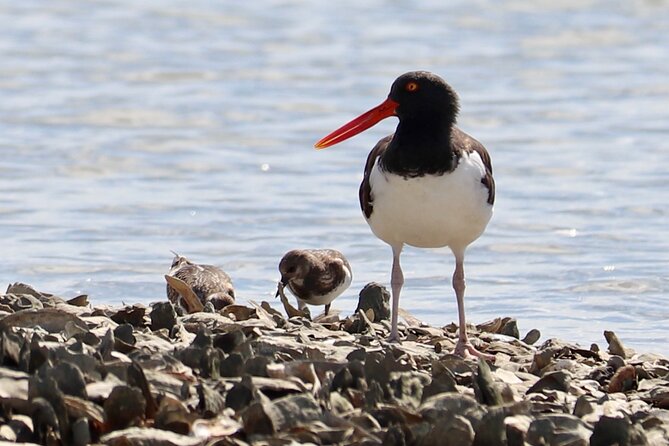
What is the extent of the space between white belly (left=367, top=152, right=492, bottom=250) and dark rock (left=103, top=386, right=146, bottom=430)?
240cm

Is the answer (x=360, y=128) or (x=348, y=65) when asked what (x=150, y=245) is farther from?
(x=348, y=65)

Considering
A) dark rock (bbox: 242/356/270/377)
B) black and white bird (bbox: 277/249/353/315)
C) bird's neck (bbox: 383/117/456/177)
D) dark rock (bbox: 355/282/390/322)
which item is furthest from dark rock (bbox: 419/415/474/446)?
black and white bird (bbox: 277/249/353/315)

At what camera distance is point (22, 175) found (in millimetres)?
12516

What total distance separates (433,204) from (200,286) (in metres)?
1.85

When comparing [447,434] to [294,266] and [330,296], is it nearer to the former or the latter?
[330,296]

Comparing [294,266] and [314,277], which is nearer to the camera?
[314,277]

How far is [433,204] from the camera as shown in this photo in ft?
23.0

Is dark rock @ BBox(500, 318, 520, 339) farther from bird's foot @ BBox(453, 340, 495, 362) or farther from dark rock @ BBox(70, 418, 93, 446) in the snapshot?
dark rock @ BBox(70, 418, 93, 446)

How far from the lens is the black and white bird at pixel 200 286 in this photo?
25.0 feet

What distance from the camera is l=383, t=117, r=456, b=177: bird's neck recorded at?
7.02 meters

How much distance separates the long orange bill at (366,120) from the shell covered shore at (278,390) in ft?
4.17

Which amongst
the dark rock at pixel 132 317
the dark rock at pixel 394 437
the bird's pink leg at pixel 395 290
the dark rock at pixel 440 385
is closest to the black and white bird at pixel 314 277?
the bird's pink leg at pixel 395 290

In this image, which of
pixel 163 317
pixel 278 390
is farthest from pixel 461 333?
pixel 278 390

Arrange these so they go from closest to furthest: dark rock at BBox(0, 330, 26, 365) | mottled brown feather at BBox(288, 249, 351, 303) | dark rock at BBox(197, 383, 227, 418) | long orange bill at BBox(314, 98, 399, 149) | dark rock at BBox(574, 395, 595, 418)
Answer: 1. dark rock at BBox(197, 383, 227, 418)
2. dark rock at BBox(0, 330, 26, 365)
3. dark rock at BBox(574, 395, 595, 418)
4. long orange bill at BBox(314, 98, 399, 149)
5. mottled brown feather at BBox(288, 249, 351, 303)
